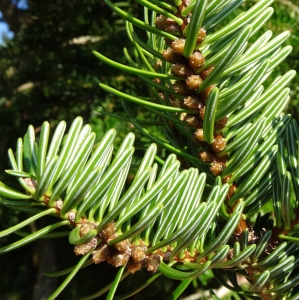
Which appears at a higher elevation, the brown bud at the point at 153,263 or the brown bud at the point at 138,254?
the brown bud at the point at 138,254

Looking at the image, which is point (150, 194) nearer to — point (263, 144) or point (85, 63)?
point (263, 144)

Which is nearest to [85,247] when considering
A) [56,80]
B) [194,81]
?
[194,81]

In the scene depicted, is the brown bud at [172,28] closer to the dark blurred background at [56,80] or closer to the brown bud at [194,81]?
the brown bud at [194,81]

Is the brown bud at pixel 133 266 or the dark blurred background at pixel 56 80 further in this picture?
the dark blurred background at pixel 56 80

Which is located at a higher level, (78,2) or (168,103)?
(78,2)

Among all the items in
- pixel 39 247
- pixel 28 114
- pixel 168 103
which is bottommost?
pixel 39 247

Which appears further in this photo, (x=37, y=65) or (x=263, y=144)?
(x=37, y=65)

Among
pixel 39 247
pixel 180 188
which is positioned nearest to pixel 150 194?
pixel 180 188

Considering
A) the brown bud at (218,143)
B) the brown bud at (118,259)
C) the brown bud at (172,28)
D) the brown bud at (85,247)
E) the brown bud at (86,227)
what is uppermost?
the brown bud at (172,28)

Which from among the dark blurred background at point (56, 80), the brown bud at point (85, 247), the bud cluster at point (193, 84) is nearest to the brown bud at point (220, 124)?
the bud cluster at point (193, 84)
